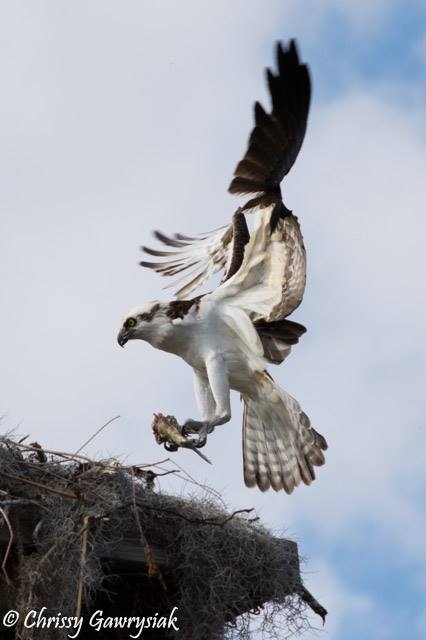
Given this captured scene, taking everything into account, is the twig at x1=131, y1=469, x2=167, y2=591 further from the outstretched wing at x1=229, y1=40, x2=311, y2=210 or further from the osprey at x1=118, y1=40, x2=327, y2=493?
the outstretched wing at x1=229, y1=40, x2=311, y2=210

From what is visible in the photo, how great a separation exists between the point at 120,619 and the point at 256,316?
2.10 metres

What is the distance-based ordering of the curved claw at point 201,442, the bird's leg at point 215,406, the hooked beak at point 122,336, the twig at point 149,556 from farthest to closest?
the hooked beak at point 122,336
the bird's leg at point 215,406
the curved claw at point 201,442
the twig at point 149,556

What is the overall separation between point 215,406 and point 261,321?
20.2 inches

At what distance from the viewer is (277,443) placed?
6844 millimetres

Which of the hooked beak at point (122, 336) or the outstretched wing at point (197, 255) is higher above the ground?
the outstretched wing at point (197, 255)

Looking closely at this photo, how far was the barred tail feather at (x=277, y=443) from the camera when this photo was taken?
6.64 metres

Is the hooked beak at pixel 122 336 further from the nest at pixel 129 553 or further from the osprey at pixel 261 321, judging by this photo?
the nest at pixel 129 553

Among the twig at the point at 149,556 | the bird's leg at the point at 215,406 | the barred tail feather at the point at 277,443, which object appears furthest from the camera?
the barred tail feather at the point at 277,443

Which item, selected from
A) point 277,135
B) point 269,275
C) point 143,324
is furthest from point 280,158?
point 143,324

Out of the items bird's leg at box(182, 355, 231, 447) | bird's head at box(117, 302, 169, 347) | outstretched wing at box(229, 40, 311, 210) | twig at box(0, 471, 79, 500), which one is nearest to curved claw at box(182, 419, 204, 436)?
bird's leg at box(182, 355, 231, 447)

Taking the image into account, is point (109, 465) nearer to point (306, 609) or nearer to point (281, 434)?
Result: point (306, 609)

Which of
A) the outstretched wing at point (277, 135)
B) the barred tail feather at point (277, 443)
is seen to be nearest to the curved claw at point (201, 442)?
the barred tail feather at point (277, 443)

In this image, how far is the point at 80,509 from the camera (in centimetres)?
476

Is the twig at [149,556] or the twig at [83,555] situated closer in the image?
the twig at [83,555]
